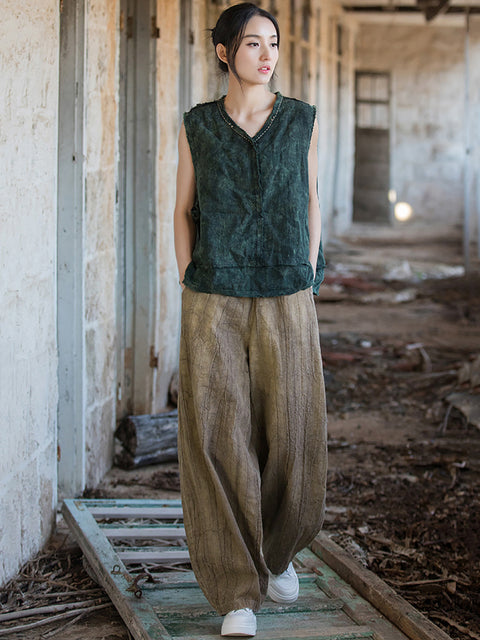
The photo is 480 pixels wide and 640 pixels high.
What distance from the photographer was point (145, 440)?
4.67 metres

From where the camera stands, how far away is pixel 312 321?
260cm

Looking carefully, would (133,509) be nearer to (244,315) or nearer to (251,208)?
(244,315)

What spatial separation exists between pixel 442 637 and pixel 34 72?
239 centimetres

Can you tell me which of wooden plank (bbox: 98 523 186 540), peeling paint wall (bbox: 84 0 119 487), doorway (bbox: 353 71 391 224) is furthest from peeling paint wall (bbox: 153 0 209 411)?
doorway (bbox: 353 71 391 224)

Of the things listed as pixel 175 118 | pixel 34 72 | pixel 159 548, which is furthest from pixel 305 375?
pixel 175 118

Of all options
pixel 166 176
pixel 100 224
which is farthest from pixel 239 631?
pixel 166 176

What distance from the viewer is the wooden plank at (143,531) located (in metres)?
3.42

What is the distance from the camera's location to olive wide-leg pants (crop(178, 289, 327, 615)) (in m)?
2.53

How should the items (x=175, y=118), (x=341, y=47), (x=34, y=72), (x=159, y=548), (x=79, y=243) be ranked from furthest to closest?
(x=341, y=47) → (x=175, y=118) → (x=79, y=243) → (x=159, y=548) → (x=34, y=72)

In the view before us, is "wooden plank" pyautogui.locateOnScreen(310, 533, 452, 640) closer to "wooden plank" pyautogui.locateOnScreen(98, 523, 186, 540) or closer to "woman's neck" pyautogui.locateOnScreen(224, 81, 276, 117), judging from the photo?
"wooden plank" pyautogui.locateOnScreen(98, 523, 186, 540)

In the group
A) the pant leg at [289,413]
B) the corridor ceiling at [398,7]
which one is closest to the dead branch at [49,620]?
the pant leg at [289,413]

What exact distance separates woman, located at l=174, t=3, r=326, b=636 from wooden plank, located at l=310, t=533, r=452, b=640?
19.3 inches

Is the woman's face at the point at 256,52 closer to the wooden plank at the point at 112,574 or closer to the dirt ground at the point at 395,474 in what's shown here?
the wooden plank at the point at 112,574

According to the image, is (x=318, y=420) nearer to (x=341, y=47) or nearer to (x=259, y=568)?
(x=259, y=568)
